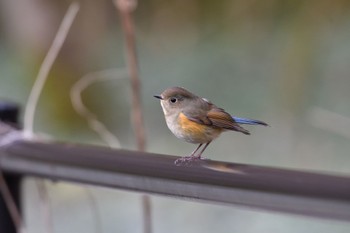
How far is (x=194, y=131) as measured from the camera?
1445mm

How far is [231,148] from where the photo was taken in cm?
268

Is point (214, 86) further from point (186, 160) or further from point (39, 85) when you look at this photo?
point (186, 160)

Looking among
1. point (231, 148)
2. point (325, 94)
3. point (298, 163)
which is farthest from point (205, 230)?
point (325, 94)

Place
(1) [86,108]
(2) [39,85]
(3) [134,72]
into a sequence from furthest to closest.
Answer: (1) [86,108], (2) [39,85], (3) [134,72]

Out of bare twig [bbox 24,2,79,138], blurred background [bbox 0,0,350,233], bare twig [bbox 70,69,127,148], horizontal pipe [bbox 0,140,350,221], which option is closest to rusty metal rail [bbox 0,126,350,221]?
horizontal pipe [bbox 0,140,350,221]

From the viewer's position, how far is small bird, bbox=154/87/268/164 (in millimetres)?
1357

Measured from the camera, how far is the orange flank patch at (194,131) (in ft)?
4.68

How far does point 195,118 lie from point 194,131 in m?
0.02

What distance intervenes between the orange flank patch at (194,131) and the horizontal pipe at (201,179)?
77 mm

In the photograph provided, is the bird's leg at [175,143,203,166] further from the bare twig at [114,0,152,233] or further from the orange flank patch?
the bare twig at [114,0,152,233]

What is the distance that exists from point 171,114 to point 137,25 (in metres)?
2.22

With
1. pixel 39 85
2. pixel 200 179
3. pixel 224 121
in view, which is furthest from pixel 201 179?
pixel 39 85

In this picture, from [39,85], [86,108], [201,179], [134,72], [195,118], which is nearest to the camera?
[201,179]

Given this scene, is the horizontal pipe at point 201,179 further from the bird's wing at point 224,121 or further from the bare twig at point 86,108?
the bare twig at point 86,108
